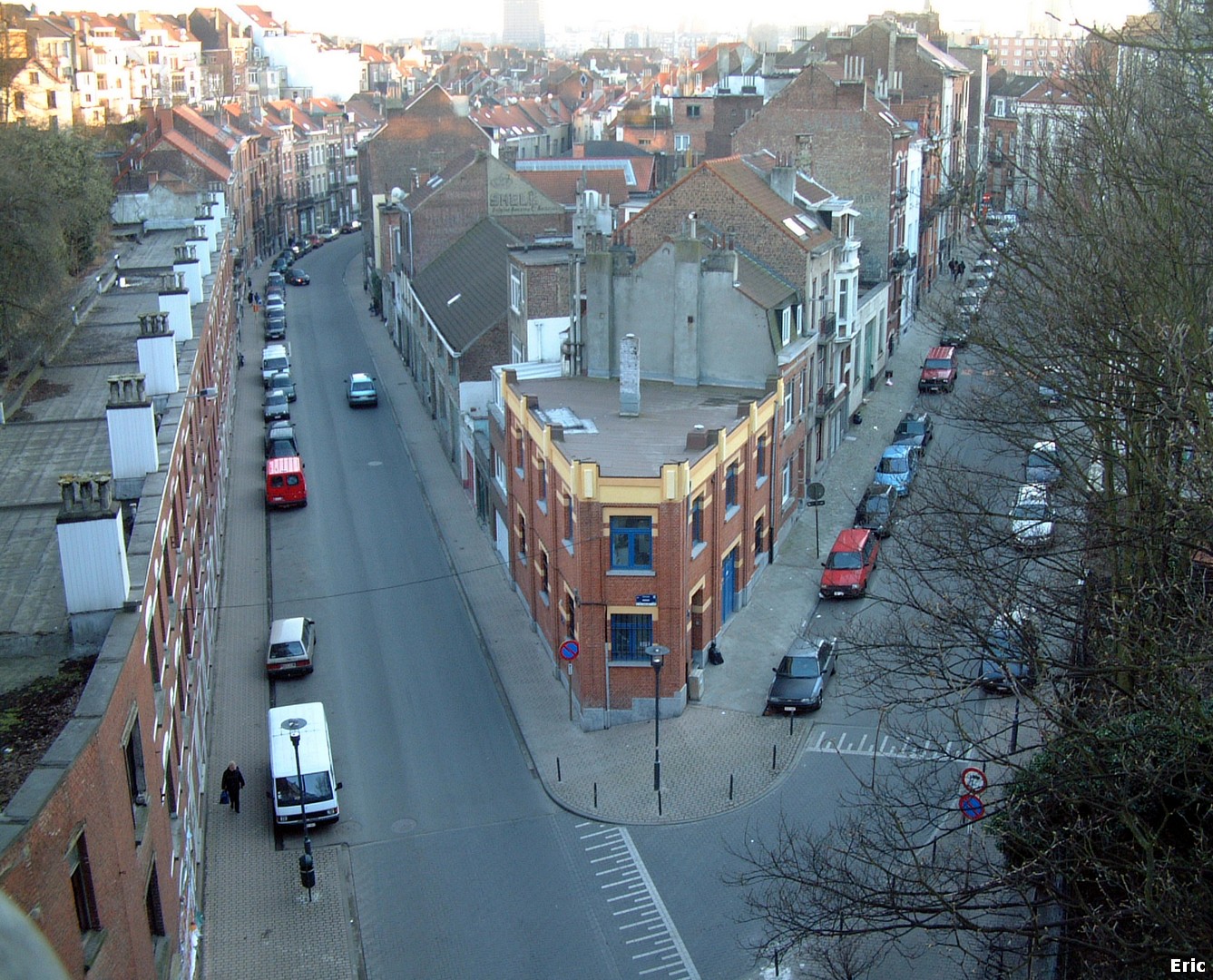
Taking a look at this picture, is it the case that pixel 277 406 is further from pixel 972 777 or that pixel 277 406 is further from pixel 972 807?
pixel 972 807

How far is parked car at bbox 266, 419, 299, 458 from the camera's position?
48969mm

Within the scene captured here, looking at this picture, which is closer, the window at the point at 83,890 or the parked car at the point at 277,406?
the window at the point at 83,890

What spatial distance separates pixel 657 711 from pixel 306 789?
7.17 meters

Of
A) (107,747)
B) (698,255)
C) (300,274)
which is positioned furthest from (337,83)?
(107,747)

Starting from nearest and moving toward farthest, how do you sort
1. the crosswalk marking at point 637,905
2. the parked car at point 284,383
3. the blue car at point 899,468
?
the crosswalk marking at point 637,905 → the blue car at point 899,468 → the parked car at point 284,383

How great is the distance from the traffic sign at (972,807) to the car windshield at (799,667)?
8.80 metres

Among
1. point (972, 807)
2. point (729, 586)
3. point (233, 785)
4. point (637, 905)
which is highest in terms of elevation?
point (972, 807)

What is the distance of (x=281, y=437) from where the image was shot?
49688 millimetres

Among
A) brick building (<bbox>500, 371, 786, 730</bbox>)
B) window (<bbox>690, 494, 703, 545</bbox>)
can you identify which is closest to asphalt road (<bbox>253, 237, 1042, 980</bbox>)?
brick building (<bbox>500, 371, 786, 730</bbox>)

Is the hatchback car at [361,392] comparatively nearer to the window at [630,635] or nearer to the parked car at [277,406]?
the parked car at [277,406]

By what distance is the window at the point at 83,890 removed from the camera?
14820 mm

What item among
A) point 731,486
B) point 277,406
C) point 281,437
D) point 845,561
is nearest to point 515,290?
point 281,437

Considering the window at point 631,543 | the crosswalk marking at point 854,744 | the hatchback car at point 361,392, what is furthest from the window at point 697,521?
the hatchback car at point 361,392

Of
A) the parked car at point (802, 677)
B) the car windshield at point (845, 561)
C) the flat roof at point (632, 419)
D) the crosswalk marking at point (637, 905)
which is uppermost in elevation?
the flat roof at point (632, 419)
